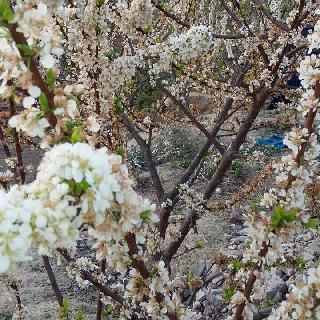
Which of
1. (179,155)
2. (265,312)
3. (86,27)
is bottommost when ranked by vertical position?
(265,312)

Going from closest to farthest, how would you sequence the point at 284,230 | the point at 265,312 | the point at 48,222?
1. the point at 48,222
2. the point at 284,230
3. the point at 265,312

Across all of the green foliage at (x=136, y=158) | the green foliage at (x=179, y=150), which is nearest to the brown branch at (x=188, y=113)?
the green foliage at (x=179, y=150)

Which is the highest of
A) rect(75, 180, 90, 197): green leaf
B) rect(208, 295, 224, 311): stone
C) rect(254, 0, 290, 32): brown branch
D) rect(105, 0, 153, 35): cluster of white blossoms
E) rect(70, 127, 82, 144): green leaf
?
rect(105, 0, 153, 35): cluster of white blossoms

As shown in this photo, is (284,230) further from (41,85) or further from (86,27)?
Answer: (86,27)

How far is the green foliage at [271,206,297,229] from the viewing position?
1.92m

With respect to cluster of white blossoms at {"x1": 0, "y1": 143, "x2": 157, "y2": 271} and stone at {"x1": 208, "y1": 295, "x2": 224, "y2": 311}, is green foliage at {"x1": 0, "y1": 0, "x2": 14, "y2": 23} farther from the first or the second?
stone at {"x1": 208, "y1": 295, "x2": 224, "y2": 311}

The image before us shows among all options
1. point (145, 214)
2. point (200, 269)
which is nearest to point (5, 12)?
point (145, 214)

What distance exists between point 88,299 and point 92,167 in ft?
14.5

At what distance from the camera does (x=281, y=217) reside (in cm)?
194

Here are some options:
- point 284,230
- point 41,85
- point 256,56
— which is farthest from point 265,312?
point 256,56

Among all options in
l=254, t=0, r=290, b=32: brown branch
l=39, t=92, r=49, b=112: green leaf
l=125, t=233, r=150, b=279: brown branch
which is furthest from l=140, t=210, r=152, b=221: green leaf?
l=254, t=0, r=290, b=32: brown branch

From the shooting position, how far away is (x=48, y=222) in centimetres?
117

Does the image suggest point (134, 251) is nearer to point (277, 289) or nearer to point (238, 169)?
point (277, 289)

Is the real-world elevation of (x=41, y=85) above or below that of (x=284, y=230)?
above
